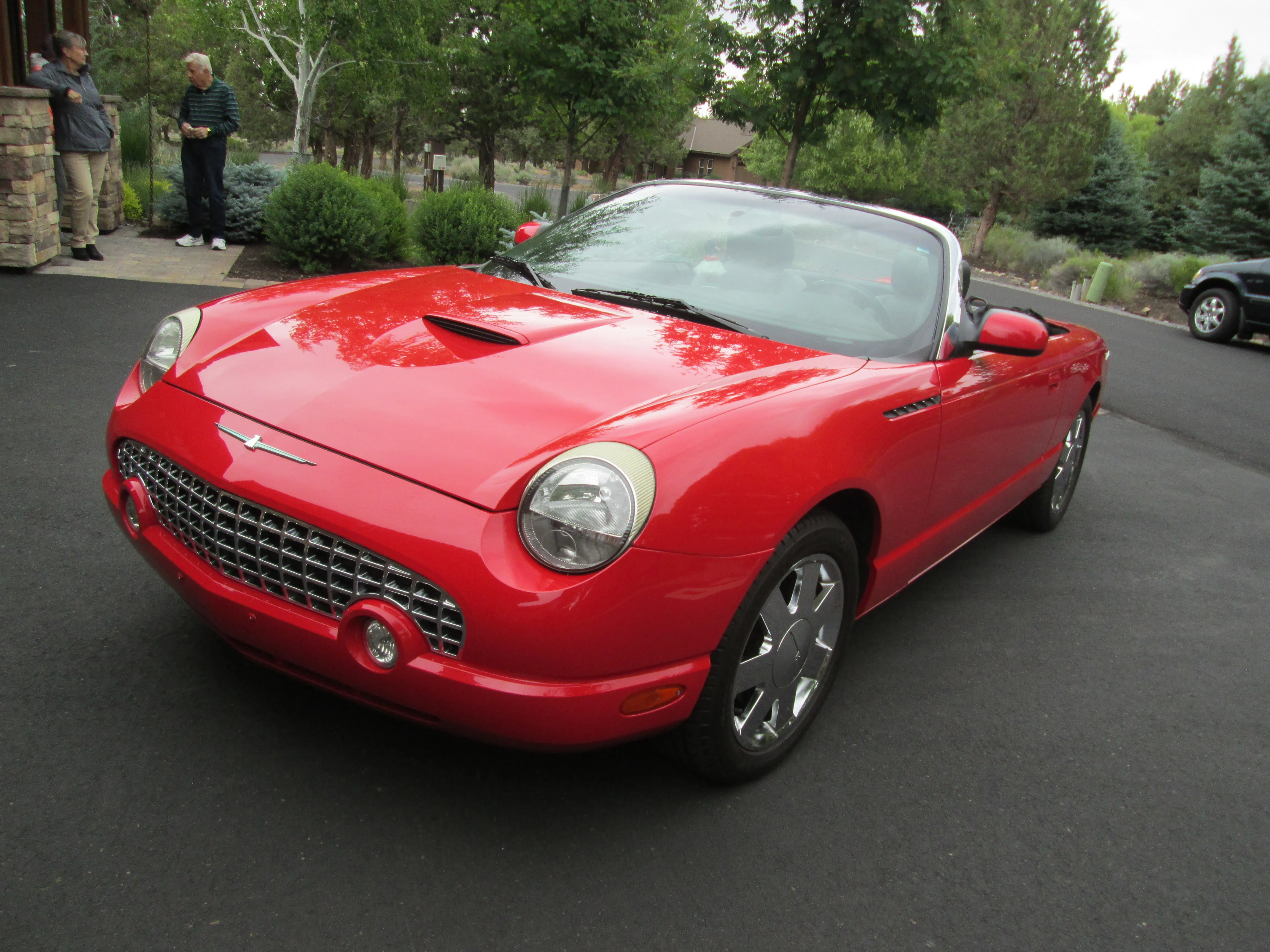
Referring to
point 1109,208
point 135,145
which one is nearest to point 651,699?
point 135,145

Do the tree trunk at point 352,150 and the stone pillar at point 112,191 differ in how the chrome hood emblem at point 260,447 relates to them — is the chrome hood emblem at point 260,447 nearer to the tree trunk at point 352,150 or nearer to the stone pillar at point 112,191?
the stone pillar at point 112,191

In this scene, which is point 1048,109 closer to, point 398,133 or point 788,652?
point 398,133

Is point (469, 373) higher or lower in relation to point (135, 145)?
higher

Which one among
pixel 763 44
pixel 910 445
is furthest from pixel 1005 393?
pixel 763 44

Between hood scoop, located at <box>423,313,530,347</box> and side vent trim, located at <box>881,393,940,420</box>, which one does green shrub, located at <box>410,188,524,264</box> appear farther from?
side vent trim, located at <box>881,393,940,420</box>

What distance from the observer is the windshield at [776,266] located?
302 cm

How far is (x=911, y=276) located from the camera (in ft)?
10.6

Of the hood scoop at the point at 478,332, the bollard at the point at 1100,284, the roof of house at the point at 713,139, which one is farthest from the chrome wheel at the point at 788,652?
the roof of house at the point at 713,139

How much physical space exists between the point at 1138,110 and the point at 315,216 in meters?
93.9

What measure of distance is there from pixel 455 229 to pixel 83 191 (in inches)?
138

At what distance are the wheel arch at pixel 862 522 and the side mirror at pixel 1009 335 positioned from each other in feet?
2.63

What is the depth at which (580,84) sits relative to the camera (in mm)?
14930

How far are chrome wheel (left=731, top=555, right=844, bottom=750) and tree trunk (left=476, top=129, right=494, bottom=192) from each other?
39.3 m

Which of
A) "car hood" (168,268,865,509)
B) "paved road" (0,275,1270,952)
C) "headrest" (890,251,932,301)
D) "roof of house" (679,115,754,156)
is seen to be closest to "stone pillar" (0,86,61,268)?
"paved road" (0,275,1270,952)
